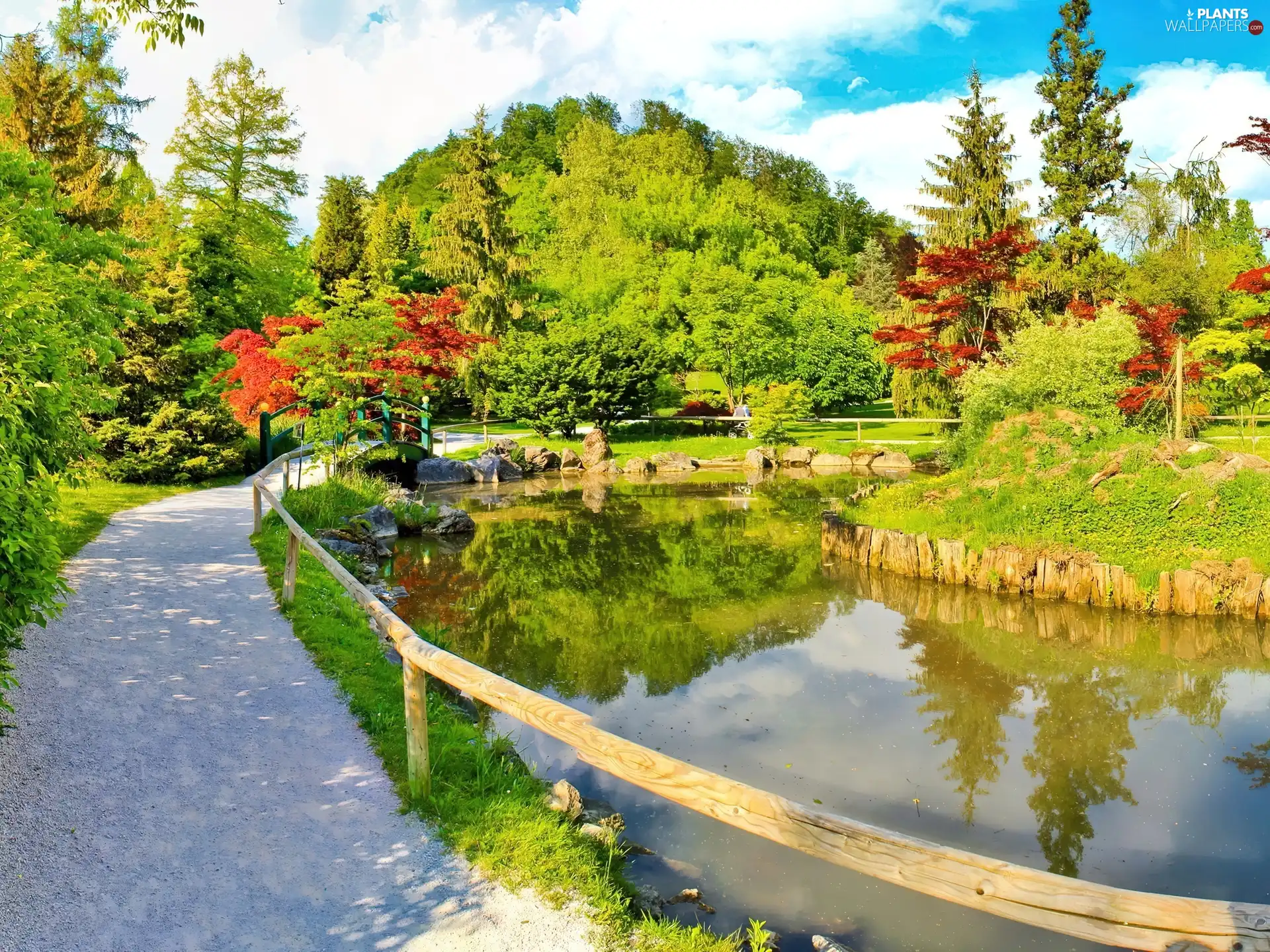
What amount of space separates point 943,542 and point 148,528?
456 inches

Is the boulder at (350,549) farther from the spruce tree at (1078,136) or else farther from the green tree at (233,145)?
the spruce tree at (1078,136)

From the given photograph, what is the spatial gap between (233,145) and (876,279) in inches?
1393

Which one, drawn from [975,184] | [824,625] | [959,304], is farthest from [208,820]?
[975,184]

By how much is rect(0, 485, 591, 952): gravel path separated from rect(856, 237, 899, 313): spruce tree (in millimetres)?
42652

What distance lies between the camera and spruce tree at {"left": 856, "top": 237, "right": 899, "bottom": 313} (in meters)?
48.4

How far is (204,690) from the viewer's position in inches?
250

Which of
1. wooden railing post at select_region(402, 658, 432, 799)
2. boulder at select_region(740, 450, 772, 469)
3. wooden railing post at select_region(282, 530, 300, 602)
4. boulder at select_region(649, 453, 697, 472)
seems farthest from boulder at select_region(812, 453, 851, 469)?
wooden railing post at select_region(402, 658, 432, 799)

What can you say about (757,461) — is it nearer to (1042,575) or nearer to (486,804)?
(1042,575)

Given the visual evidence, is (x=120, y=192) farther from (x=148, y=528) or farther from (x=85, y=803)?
(x=85, y=803)

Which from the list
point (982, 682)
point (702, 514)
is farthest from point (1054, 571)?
point (702, 514)

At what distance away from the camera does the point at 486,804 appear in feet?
15.7

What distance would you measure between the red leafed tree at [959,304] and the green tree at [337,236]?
2481cm

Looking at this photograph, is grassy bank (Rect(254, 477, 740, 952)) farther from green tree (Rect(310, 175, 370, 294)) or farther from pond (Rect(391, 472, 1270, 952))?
green tree (Rect(310, 175, 370, 294))

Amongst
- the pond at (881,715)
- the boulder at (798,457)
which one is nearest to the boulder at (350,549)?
the pond at (881,715)
